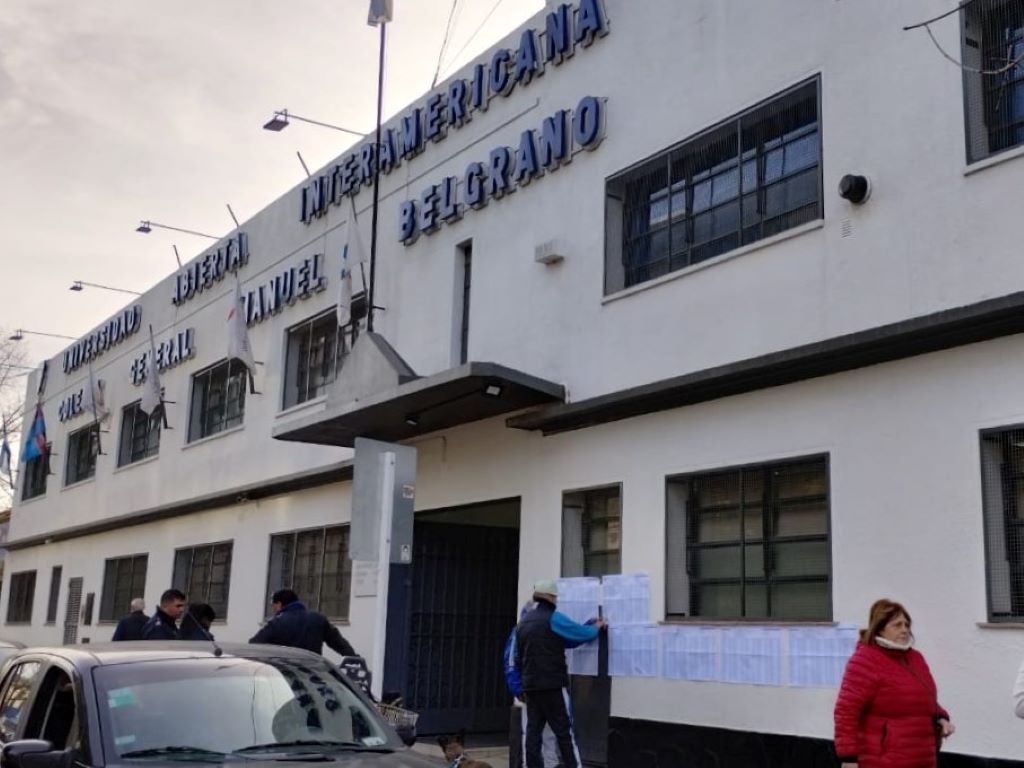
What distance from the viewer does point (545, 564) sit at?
12.0 metres

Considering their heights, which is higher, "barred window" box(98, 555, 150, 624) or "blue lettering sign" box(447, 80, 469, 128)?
"blue lettering sign" box(447, 80, 469, 128)

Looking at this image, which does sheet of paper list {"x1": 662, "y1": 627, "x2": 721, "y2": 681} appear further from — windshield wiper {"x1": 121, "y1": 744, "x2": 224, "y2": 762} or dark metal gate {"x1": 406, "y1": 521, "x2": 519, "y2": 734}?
windshield wiper {"x1": 121, "y1": 744, "x2": 224, "y2": 762}

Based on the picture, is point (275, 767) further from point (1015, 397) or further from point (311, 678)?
point (1015, 397)

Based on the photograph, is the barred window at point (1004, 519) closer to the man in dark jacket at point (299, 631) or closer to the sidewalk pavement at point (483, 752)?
the man in dark jacket at point (299, 631)

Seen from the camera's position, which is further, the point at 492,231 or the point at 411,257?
the point at 411,257

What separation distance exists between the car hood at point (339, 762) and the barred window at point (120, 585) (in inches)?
717

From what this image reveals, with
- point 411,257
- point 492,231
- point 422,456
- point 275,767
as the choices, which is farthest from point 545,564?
point 275,767

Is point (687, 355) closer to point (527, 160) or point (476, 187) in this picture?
point (527, 160)

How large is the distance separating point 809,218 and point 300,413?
962cm

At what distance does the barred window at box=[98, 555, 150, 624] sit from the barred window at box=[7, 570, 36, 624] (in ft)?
18.5

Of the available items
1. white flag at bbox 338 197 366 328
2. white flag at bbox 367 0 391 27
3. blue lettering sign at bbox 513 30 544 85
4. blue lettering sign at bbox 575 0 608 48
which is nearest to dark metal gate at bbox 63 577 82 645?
white flag at bbox 338 197 366 328

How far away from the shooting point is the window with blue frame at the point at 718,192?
10148 millimetres

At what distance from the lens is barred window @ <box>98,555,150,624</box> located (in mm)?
23094

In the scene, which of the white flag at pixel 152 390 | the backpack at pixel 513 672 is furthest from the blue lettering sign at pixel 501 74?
the white flag at pixel 152 390
